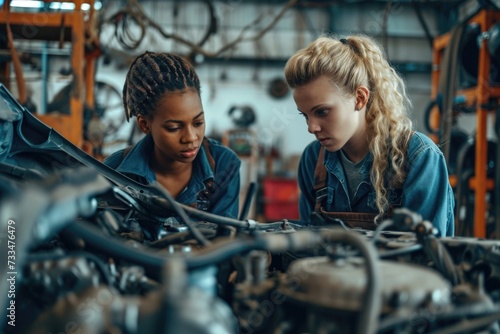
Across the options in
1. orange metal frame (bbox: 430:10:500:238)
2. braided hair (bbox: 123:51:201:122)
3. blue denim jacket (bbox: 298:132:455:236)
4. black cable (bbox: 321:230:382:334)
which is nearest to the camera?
black cable (bbox: 321:230:382:334)

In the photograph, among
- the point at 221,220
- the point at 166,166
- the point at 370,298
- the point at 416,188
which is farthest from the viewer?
the point at 166,166

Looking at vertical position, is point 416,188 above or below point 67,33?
below

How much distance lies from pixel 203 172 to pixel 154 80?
1.17 feet

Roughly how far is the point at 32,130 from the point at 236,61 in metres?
7.49

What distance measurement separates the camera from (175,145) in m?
1.70

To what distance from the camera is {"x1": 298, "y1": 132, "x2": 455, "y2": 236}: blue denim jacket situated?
1.52 m

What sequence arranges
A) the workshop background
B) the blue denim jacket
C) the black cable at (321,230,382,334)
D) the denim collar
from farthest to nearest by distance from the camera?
1. the workshop background
2. the denim collar
3. the blue denim jacket
4. the black cable at (321,230,382,334)

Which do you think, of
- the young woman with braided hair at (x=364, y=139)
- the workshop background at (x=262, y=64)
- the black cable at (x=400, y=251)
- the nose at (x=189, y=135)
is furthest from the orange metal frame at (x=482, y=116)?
the black cable at (x=400, y=251)

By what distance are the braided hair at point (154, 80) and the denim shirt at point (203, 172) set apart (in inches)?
5.3

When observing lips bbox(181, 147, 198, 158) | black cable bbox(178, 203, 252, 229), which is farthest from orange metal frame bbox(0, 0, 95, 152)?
black cable bbox(178, 203, 252, 229)

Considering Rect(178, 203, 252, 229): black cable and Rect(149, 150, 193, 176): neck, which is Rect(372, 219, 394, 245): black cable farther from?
Rect(149, 150, 193, 176): neck

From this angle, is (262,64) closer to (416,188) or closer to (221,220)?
(416,188)

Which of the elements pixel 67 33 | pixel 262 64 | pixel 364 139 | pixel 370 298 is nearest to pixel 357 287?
pixel 370 298

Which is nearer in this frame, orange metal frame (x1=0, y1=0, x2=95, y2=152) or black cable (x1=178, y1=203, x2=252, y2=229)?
black cable (x1=178, y1=203, x2=252, y2=229)
